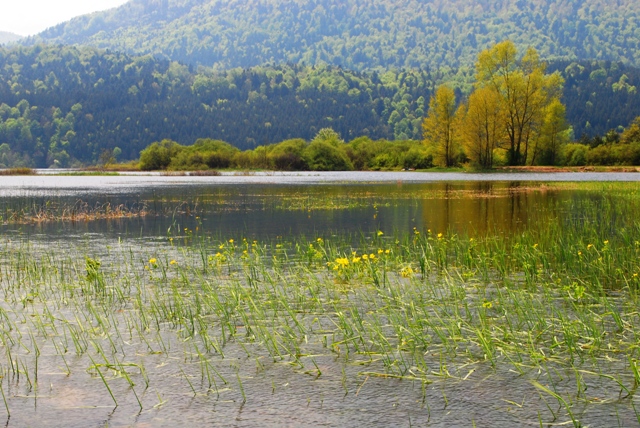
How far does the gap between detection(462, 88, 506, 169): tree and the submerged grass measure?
7277 cm

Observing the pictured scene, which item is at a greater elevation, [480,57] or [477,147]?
[480,57]

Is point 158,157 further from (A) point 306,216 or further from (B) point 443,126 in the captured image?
(A) point 306,216

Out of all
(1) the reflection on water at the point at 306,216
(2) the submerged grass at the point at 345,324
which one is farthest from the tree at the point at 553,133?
(2) the submerged grass at the point at 345,324

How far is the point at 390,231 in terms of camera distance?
79.5 feet

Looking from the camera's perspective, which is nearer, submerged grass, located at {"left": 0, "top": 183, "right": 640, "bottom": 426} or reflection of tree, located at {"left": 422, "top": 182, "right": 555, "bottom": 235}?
submerged grass, located at {"left": 0, "top": 183, "right": 640, "bottom": 426}

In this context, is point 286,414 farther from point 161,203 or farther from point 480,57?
point 480,57

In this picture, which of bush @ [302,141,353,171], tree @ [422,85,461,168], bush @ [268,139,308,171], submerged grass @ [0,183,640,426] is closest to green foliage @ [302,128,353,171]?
bush @ [302,141,353,171]

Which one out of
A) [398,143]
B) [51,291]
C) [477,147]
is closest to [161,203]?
[51,291]

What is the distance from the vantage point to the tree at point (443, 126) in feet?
332

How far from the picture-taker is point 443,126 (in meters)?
101

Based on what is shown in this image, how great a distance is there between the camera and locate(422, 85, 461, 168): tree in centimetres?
10112

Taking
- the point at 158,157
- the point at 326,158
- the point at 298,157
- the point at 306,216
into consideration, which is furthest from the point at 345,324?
the point at 158,157

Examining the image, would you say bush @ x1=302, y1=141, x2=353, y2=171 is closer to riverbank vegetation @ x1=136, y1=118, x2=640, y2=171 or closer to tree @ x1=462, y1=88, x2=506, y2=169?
riverbank vegetation @ x1=136, y1=118, x2=640, y2=171

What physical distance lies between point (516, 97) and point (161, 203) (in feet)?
205
